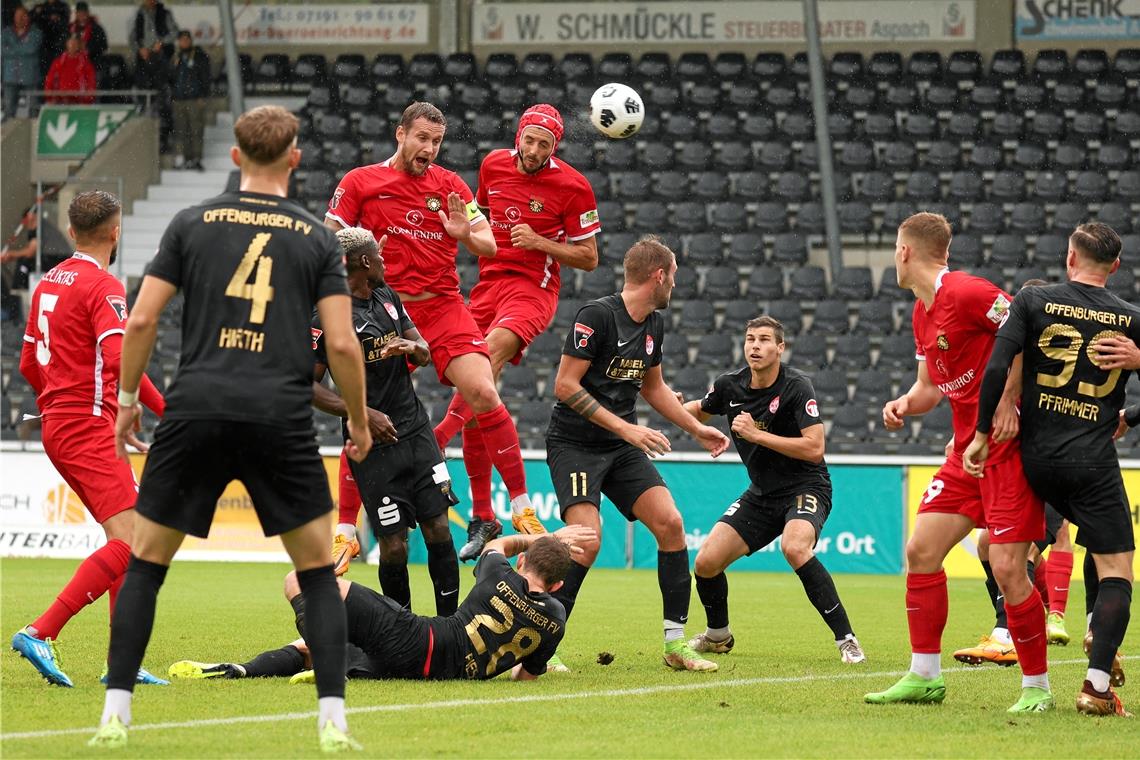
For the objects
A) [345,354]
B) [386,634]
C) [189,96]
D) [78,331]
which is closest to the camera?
[345,354]

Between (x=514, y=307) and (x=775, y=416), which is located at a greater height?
(x=514, y=307)

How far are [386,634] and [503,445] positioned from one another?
2.21 meters

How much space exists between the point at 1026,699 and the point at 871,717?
2.61 ft

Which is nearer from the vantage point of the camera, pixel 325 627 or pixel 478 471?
pixel 325 627

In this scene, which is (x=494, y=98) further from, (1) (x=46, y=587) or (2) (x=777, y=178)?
(1) (x=46, y=587)

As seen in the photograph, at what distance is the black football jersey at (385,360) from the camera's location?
8.48 meters

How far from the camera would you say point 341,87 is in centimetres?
2777

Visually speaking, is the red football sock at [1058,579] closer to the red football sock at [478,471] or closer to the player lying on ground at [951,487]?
the player lying on ground at [951,487]

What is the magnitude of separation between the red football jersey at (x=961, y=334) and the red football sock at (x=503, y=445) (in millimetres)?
2974

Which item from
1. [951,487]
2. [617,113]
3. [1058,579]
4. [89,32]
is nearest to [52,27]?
[89,32]

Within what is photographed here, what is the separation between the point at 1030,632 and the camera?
7.29 metres

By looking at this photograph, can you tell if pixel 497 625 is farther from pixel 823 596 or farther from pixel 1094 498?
pixel 1094 498

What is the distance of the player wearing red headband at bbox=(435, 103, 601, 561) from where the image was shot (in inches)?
396

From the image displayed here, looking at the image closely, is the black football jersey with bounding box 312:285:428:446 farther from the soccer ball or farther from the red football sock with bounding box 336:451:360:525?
the soccer ball
